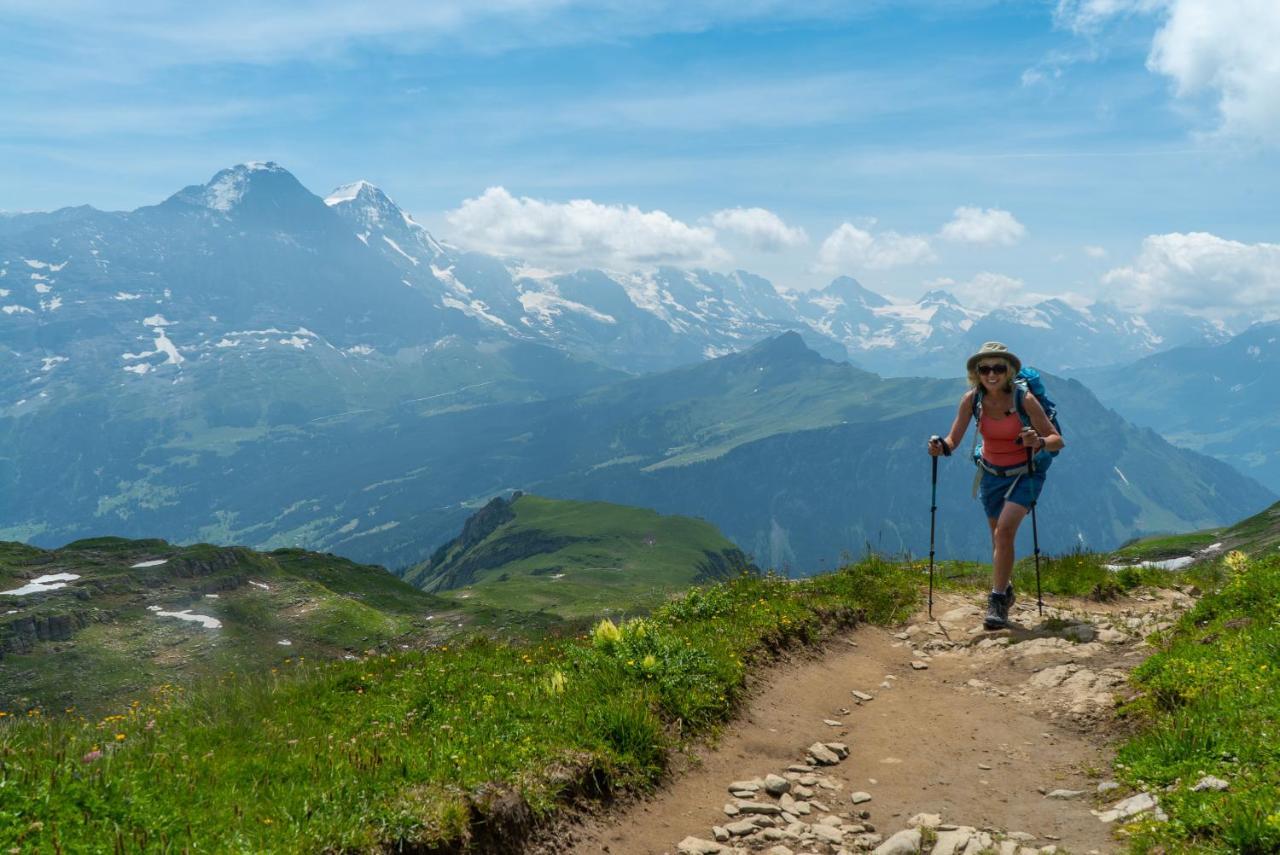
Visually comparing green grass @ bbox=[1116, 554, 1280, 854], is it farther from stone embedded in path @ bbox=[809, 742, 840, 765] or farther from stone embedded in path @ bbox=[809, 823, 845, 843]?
stone embedded in path @ bbox=[809, 742, 840, 765]

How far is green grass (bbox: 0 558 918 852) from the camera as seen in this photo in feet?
17.3

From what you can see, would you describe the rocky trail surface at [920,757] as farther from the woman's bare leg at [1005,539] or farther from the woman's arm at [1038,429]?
the woman's arm at [1038,429]

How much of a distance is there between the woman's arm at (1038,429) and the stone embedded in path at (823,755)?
22.7 feet

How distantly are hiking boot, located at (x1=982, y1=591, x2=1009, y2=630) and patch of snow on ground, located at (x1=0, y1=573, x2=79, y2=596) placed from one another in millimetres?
195918

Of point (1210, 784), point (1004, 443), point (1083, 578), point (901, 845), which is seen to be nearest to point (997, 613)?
point (1004, 443)

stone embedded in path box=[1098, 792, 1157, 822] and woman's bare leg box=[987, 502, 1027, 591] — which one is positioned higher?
woman's bare leg box=[987, 502, 1027, 591]

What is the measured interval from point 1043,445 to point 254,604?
170561 mm

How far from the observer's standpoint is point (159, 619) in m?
150

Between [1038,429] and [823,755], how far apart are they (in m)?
7.65

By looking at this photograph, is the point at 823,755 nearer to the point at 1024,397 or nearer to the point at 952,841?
the point at 952,841

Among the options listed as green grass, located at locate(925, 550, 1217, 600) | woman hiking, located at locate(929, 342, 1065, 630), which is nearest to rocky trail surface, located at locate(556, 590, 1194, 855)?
woman hiking, located at locate(929, 342, 1065, 630)

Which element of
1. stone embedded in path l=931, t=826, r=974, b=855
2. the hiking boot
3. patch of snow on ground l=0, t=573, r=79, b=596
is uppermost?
stone embedded in path l=931, t=826, r=974, b=855

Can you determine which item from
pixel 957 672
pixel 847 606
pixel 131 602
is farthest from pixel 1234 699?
pixel 131 602

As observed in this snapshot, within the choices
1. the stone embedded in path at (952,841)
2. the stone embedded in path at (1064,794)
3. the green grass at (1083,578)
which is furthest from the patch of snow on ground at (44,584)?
the stone embedded in path at (1064,794)
